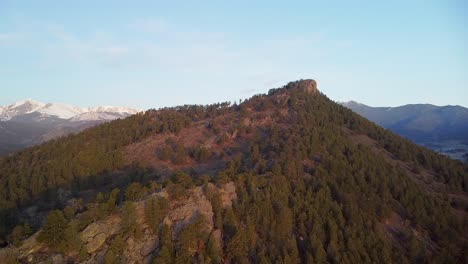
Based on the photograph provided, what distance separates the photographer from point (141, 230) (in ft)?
159

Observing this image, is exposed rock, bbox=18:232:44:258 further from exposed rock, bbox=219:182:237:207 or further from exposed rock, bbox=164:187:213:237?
exposed rock, bbox=219:182:237:207

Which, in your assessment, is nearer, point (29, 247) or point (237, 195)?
point (29, 247)

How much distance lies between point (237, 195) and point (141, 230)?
52.6 feet

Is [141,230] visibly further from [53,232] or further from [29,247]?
[29,247]

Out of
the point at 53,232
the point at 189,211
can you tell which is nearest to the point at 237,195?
the point at 189,211

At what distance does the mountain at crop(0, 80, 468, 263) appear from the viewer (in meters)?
47.2

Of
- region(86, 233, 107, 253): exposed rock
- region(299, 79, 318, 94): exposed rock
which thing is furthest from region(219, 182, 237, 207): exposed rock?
region(299, 79, 318, 94): exposed rock

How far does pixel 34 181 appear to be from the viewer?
286 ft

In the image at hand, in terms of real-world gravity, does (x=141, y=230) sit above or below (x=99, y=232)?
below

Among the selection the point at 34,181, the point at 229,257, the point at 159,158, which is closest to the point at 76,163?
the point at 34,181

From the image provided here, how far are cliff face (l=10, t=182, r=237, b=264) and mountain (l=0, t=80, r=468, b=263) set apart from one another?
0.15m

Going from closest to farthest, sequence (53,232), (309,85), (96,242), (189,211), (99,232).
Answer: (53,232)
(96,242)
(99,232)
(189,211)
(309,85)

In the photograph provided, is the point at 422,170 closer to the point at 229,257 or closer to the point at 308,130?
the point at 308,130

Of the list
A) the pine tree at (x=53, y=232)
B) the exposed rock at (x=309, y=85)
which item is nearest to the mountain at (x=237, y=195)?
the pine tree at (x=53, y=232)
